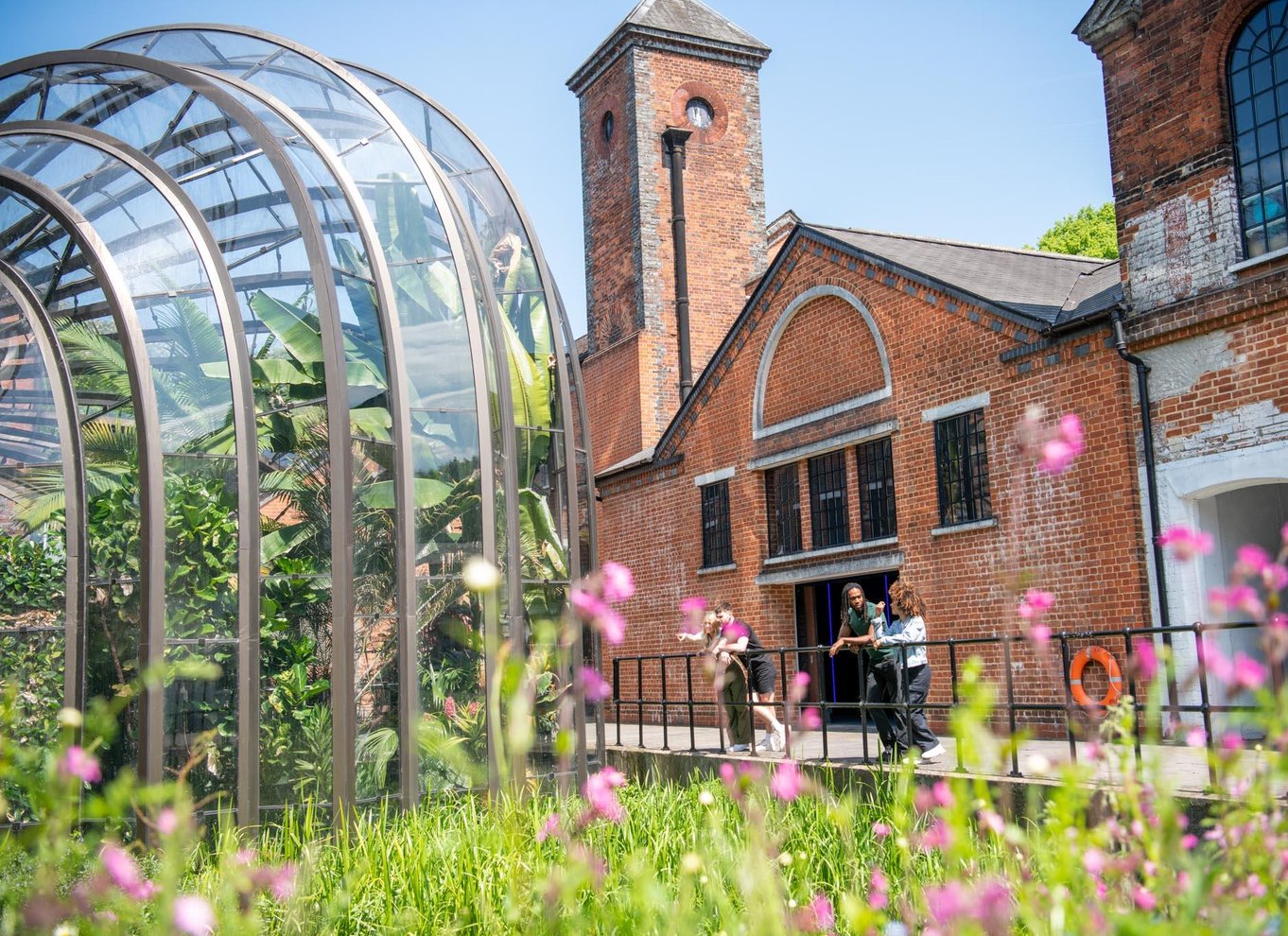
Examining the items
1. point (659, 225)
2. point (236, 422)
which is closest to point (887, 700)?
point (236, 422)

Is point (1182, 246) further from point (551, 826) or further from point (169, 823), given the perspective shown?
point (169, 823)

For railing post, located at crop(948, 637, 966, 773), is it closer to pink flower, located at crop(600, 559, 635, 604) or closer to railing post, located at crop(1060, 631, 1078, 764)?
railing post, located at crop(1060, 631, 1078, 764)

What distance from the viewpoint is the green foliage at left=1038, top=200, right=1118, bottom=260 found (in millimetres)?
37562

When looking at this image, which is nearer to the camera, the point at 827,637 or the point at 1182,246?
the point at 1182,246

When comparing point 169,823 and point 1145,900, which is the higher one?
point 169,823

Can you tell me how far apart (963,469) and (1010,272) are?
359cm

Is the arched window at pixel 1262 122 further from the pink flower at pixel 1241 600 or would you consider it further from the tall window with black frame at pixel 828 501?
the pink flower at pixel 1241 600

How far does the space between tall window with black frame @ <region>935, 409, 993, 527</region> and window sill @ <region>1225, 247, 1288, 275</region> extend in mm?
3527

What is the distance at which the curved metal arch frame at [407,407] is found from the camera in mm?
8000

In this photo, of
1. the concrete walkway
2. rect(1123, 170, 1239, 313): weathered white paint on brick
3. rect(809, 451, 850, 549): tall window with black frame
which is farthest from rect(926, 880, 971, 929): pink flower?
rect(809, 451, 850, 549): tall window with black frame

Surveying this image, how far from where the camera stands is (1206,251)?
11.7m

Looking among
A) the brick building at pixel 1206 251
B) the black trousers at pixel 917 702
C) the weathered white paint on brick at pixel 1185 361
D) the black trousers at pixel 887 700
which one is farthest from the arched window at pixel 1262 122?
the black trousers at pixel 887 700

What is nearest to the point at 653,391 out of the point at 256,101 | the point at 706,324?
the point at 706,324

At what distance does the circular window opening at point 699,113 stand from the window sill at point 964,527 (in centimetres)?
1307
